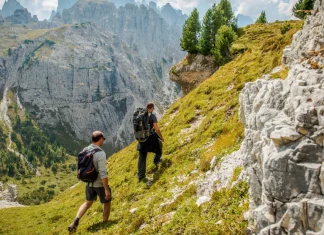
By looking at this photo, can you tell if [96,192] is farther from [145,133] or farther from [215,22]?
[215,22]

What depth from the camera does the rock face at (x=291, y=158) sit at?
453 cm

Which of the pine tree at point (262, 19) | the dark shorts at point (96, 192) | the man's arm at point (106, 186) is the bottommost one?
the dark shorts at point (96, 192)

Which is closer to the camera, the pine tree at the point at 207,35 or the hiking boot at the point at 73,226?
the hiking boot at the point at 73,226

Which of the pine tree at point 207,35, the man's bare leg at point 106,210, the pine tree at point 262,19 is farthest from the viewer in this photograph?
the pine tree at point 262,19

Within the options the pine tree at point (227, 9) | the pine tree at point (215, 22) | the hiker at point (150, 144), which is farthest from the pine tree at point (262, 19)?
the hiker at point (150, 144)

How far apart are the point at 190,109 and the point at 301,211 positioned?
72.7 ft

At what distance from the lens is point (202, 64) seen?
6369 cm

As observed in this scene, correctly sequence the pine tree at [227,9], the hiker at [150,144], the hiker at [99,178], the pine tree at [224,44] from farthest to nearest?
the pine tree at [227,9]
the pine tree at [224,44]
the hiker at [150,144]
the hiker at [99,178]

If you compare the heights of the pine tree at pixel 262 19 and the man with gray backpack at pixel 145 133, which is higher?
the pine tree at pixel 262 19

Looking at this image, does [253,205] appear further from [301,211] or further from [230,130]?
[230,130]

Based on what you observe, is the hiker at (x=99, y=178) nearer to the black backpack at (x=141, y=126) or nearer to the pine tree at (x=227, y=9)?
the black backpack at (x=141, y=126)

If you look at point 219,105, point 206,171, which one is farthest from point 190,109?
point 206,171

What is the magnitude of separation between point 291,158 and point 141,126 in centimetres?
1121

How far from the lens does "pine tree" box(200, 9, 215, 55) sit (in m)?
65.6
